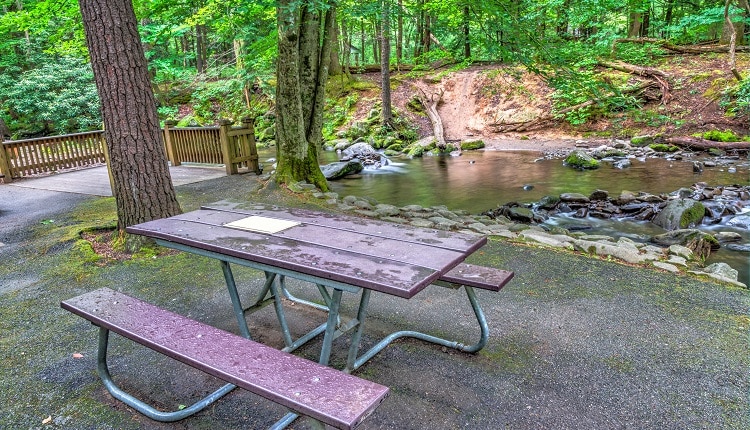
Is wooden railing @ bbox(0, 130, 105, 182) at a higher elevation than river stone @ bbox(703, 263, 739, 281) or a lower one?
higher

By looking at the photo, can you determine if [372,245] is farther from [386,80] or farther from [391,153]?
[386,80]

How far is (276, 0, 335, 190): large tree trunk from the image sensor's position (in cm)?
718

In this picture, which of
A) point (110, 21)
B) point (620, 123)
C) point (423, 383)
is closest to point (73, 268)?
point (110, 21)

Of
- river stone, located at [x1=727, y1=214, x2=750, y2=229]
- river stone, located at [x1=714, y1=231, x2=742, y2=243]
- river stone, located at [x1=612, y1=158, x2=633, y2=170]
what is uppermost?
river stone, located at [x1=612, y1=158, x2=633, y2=170]

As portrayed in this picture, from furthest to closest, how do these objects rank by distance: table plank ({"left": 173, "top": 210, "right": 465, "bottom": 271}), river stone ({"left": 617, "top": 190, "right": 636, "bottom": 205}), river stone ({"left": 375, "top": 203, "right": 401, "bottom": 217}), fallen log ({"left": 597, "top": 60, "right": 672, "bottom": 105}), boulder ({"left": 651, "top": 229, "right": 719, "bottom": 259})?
fallen log ({"left": 597, "top": 60, "right": 672, "bottom": 105})
river stone ({"left": 617, "top": 190, "right": 636, "bottom": 205})
river stone ({"left": 375, "top": 203, "right": 401, "bottom": 217})
boulder ({"left": 651, "top": 229, "right": 719, "bottom": 259})
table plank ({"left": 173, "top": 210, "right": 465, "bottom": 271})

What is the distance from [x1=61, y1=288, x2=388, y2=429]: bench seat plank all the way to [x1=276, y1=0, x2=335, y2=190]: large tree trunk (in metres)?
5.35

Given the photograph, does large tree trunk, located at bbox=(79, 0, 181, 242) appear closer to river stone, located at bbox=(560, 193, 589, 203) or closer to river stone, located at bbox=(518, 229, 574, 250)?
river stone, located at bbox=(518, 229, 574, 250)

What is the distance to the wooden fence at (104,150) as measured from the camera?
9.37m

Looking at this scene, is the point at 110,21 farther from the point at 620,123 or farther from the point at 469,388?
the point at 620,123

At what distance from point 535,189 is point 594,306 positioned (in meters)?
Answer: 6.46

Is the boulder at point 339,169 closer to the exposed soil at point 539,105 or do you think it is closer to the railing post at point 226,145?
the railing post at point 226,145

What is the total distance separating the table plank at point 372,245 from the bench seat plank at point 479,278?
41 centimetres

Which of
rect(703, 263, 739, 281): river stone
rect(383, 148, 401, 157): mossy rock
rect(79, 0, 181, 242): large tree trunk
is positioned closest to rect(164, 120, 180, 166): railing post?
rect(79, 0, 181, 242): large tree trunk

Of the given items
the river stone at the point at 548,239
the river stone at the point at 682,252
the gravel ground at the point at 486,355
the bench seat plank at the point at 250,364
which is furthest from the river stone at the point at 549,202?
the bench seat plank at the point at 250,364
